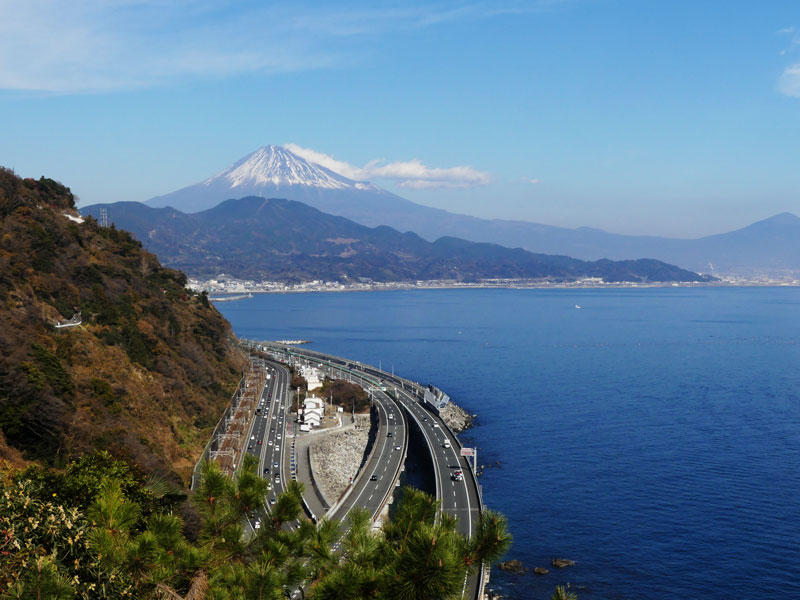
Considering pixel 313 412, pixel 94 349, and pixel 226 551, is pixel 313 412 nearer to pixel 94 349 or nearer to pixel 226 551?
pixel 94 349

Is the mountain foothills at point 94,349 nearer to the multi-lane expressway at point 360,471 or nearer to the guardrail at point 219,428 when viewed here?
the guardrail at point 219,428

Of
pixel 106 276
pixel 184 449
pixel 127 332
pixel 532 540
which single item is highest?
pixel 106 276

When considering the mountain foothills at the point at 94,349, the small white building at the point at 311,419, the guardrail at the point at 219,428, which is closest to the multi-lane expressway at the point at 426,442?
the small white building at the point at 311,419

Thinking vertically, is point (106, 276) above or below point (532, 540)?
above

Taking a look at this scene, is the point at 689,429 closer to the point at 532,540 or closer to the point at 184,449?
the point at 532,540

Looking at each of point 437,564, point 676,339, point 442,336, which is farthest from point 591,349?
point 437,564

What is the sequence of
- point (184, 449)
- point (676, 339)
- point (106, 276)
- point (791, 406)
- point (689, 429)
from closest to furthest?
point (184, 449), point (106, 276), point (689, 429), point (791, 406), point (676, 339)
